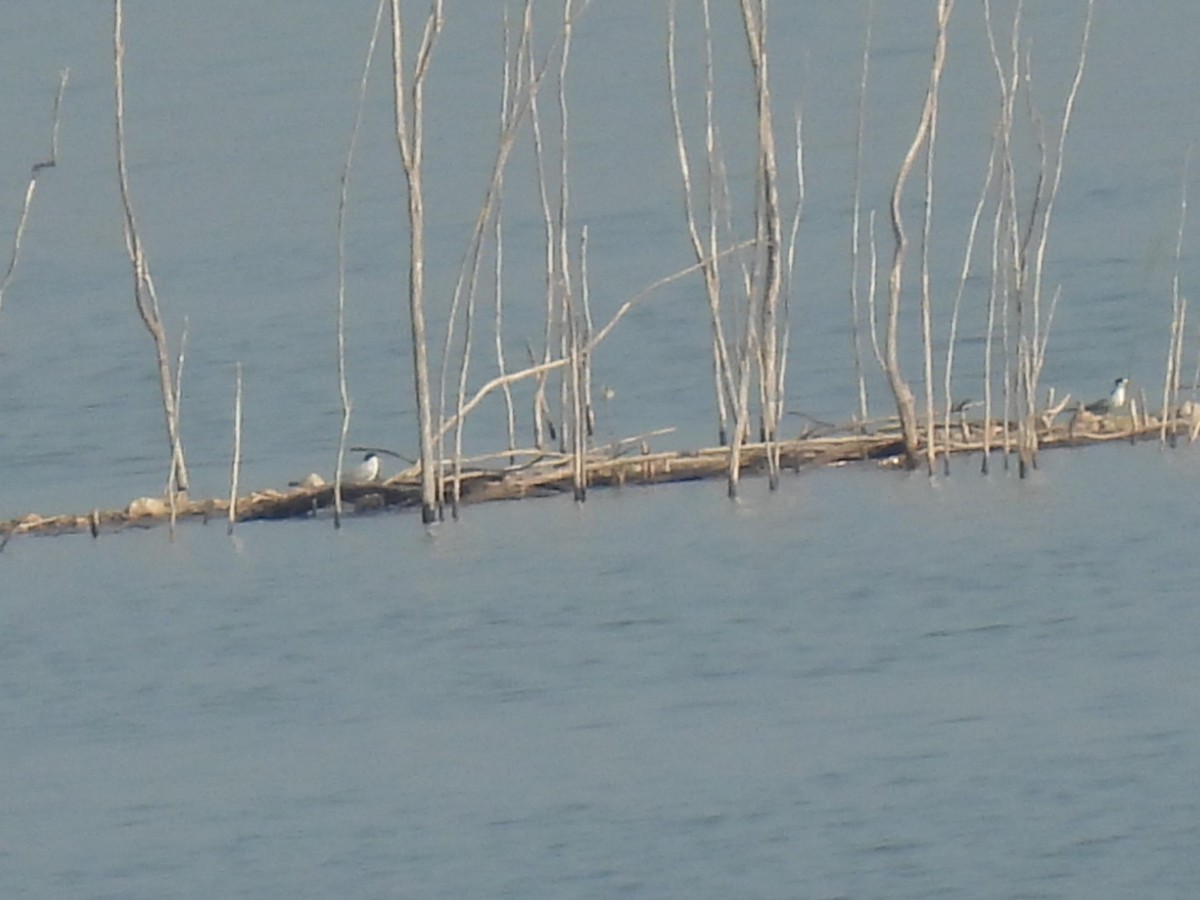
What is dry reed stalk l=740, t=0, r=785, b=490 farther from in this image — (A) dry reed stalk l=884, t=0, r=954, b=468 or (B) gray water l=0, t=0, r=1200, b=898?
(A) dry reed stalk l=884, t=0, r=954, b=468

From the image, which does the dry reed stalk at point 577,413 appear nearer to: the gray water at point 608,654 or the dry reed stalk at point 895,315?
the gray water at point 608,654

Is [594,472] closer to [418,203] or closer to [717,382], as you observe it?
[717,382]

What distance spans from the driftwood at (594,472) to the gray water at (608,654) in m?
0.14

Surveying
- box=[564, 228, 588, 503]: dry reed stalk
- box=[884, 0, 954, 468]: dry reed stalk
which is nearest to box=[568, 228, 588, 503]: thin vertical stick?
box=[564, 228, 588, 503]: dry reed stalk

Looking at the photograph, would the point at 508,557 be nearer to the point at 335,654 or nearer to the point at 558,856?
the point at 335,654

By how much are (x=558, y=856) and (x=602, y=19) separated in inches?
1593

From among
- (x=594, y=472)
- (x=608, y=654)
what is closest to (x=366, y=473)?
(x=594, y=472)

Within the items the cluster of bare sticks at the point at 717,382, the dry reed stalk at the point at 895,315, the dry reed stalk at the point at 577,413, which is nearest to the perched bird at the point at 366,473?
the cluster of bare sticks at the point at 717,382

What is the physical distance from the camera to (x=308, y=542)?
16359 mm

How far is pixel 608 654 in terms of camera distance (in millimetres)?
13625

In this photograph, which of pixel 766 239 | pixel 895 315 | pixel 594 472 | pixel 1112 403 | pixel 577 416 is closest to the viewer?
pixel 577 416

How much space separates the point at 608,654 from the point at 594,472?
10.4 feet

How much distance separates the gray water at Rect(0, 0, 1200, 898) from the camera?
10.6m

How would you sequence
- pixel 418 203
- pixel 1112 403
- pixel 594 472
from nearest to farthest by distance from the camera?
1. pixel 418 203
2. pixel 594 472
3. pixel 1112 403
